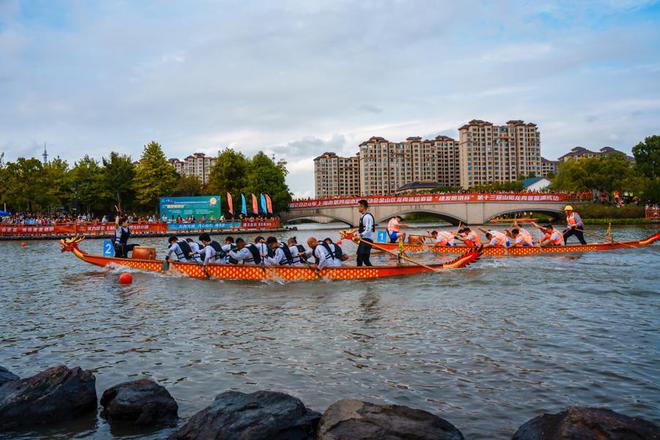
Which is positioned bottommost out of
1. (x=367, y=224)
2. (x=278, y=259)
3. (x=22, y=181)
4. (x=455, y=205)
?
(x=278, y=259)

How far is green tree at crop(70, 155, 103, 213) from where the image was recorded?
76.6m

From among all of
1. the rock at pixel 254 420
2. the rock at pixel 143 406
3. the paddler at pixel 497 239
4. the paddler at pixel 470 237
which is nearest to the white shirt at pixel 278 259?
the paddler at pixel 470 237

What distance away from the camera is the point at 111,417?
688 cm

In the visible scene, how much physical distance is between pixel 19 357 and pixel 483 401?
8304mm

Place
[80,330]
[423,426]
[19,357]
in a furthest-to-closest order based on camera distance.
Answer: [80,330], [19,357], [423,426]

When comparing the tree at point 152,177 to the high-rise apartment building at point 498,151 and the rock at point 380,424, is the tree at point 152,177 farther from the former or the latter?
the high-rise apartment building at point 498,151

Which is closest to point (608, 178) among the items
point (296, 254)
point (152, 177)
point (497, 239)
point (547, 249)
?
point (547, 249)

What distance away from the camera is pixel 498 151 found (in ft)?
621

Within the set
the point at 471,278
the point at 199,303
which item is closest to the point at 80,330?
the point at 199,303

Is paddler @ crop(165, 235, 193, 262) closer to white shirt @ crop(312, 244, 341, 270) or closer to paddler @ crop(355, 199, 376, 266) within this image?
white shirt @ crop(312, 244, 341, 270)

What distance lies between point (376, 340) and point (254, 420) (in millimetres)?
4932

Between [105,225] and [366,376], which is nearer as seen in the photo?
[366,376]

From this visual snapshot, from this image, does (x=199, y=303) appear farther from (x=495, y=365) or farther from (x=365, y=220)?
(x=495, y=365)

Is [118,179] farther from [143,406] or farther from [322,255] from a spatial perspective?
[143,406]
